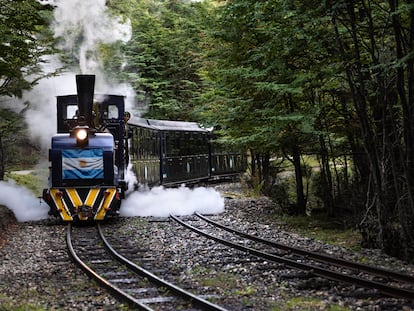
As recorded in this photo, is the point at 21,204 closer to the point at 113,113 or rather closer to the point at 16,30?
the point at 113,113

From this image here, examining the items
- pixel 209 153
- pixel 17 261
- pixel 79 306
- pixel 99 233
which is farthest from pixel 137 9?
pixel 79 306

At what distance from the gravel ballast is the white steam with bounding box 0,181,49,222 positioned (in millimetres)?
2735

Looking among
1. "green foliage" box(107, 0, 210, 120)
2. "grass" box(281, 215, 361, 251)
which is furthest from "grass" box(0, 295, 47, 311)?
"green foliage" box(107, 0, 210, 120)

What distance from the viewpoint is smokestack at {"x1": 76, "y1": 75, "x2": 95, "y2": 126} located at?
43.3 ft

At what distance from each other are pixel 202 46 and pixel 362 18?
1004 cm

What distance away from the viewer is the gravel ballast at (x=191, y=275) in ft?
22.2

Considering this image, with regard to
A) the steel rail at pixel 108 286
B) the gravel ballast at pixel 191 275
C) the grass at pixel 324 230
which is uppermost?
the steel rail at pixel 108 286

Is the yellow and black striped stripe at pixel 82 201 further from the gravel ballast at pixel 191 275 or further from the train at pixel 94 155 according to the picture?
the gravel ballast at pixel 191 275

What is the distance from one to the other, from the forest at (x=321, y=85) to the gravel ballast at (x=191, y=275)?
1635 mm

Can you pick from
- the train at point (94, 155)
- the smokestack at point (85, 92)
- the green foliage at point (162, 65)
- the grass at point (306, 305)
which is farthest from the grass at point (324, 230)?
the green foliage at point (162, 65)

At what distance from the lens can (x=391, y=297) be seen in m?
6.65

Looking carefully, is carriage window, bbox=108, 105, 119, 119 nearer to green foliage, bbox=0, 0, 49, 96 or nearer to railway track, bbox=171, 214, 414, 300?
green foliage, bbox=0, 0, 49, 96

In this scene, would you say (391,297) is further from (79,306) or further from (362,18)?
(362,18)

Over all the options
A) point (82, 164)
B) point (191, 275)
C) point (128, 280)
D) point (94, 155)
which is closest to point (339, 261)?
point (191, 275)
